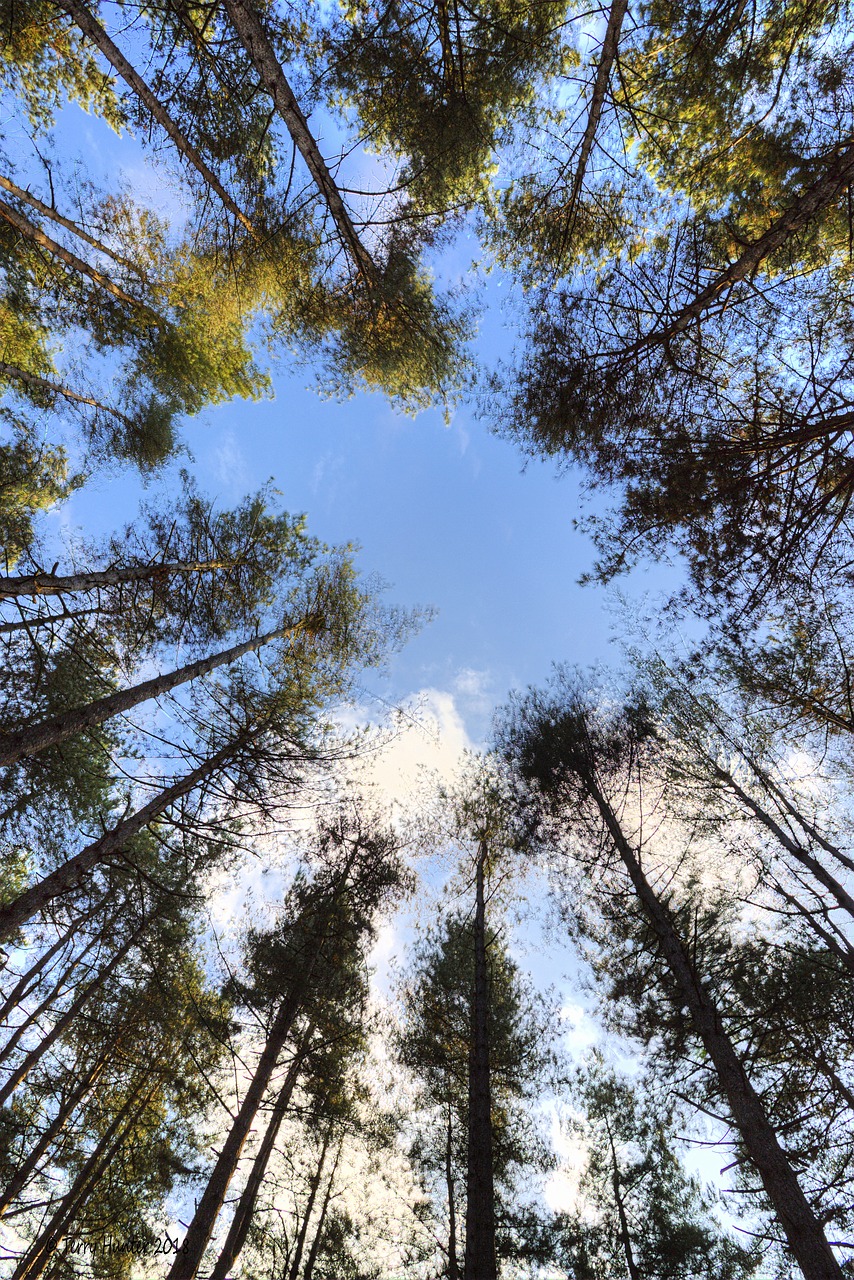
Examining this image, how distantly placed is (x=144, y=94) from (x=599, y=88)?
3.82 m

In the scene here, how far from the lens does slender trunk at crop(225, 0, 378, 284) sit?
320 centimetres

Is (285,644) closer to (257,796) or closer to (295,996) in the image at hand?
(257,796)

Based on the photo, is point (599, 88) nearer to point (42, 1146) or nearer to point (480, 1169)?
point (480, 1169)

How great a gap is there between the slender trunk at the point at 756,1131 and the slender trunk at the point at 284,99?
26.4 feet

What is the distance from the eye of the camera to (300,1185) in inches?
380

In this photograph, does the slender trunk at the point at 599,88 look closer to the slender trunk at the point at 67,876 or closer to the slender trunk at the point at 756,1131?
the slender trunk at the point at 67,876

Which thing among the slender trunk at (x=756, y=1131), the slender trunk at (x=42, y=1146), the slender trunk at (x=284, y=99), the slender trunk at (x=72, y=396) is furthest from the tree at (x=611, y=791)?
the slender trunk at (x=72, y=396)

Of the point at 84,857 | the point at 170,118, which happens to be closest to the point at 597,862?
the point at 84,857

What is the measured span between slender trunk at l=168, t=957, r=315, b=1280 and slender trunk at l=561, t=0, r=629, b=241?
9676 millimetres

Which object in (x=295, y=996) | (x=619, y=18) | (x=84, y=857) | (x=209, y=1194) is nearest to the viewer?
(x=619, y=18)

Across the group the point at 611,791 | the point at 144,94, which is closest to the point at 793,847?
the point at 611,791

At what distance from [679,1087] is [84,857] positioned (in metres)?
9.93

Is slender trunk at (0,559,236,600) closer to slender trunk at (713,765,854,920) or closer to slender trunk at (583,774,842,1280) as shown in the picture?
slender trunk at (583,774,842,1280)

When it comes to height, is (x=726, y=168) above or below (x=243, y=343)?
below
